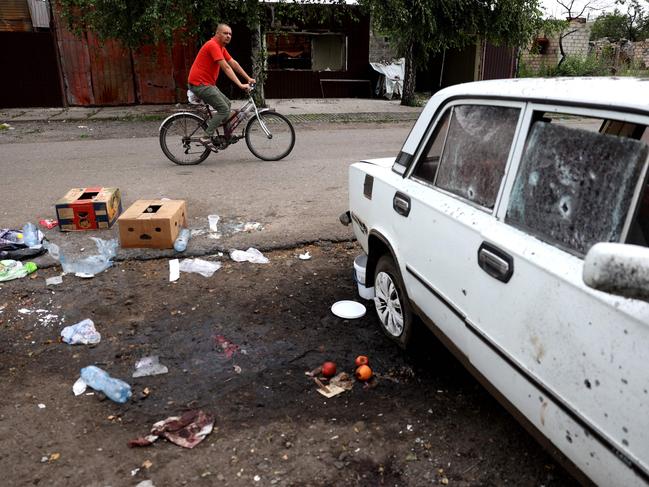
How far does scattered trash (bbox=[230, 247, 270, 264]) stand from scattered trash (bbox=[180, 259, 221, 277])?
191 millimetres

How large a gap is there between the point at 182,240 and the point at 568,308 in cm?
393

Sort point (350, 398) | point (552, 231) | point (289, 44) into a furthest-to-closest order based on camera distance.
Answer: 1. point (289, 44)
2. point (350, 398)
3. point (552, 231)

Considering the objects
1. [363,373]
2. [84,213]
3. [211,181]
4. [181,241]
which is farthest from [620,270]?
[211,181]

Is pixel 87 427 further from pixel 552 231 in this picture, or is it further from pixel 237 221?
pixel 237 221

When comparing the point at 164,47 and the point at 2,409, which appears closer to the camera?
the point at 2,409

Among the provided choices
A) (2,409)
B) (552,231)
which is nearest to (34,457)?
(2,409)

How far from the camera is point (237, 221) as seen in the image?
19.3ft

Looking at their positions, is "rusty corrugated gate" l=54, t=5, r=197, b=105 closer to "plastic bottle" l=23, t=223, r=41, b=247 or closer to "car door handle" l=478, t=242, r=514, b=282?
"plastic bottle" l=23, t=223, r=41, b=247

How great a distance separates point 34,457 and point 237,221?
11.7 ft

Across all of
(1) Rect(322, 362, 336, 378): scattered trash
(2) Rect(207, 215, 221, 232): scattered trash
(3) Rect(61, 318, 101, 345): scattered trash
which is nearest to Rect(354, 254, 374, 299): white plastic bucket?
(1) Rect(322, 362, 336, 378): scattered trash

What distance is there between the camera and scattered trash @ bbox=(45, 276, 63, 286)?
14.7 ft

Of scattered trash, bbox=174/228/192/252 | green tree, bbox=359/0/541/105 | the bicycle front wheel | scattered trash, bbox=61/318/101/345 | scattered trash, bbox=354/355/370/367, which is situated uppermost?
green tree, bbox=359/0/541/105

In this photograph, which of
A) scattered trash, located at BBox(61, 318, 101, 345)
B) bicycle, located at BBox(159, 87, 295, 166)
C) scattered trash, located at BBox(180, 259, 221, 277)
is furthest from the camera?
bicycle, located at BBox(159, 87, 295, 166)

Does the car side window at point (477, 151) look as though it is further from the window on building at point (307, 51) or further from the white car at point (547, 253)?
the window on building at point (307, 51)
